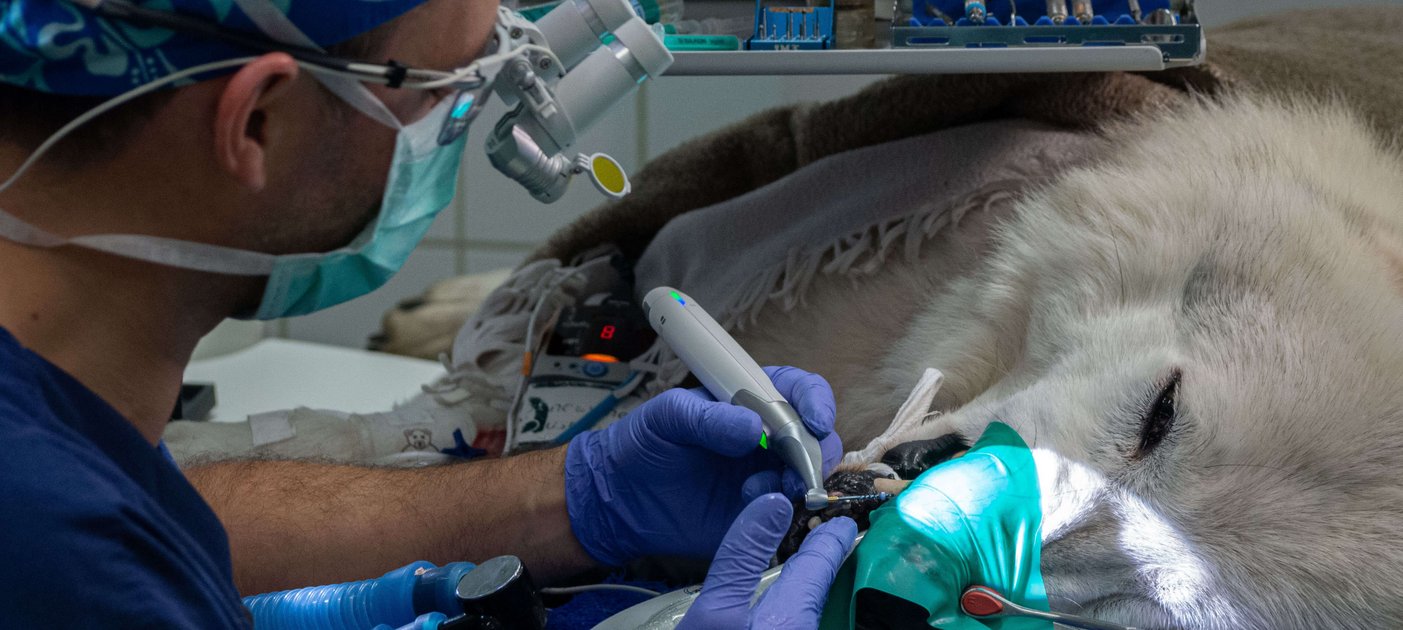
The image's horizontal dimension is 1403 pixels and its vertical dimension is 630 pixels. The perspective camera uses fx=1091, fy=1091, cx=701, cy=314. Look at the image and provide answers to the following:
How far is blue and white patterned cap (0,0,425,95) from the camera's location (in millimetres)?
491

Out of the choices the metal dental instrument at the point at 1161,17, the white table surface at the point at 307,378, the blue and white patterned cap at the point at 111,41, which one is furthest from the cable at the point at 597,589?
the white table surface at the point at 307,378

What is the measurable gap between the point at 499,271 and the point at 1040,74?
1292 mm

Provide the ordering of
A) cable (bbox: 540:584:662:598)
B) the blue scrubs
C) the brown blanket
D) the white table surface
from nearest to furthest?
1. the blue scrubs
2. cable (bbox: 540:584:662:598)
3. the brown blanket
4. the white table surface

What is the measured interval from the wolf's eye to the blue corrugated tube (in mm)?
493

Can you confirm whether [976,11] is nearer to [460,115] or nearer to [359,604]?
[460,115]

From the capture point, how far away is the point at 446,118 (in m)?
0.63

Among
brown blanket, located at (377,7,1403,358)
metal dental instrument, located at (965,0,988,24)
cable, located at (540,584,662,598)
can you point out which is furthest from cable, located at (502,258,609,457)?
metal dental instrument, located at (965,0,988,24)

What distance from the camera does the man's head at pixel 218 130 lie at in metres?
0.52

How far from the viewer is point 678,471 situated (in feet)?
2.76

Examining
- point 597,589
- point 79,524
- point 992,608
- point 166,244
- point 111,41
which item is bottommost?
point 597,589

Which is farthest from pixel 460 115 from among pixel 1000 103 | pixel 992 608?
pixel 1000 103

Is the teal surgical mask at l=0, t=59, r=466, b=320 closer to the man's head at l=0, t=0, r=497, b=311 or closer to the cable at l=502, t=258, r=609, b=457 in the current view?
the man's head at l=0, t=0, r=497, b=311

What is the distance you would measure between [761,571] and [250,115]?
392 mm

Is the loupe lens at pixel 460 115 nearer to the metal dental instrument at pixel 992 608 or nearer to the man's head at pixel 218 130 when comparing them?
the man's head at pixel 218 130
